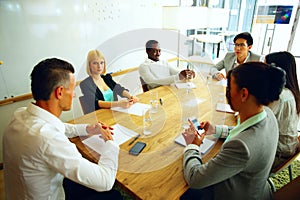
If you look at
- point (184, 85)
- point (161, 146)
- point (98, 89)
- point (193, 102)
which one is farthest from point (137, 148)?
point (184, 85)

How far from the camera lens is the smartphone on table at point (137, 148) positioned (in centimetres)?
108

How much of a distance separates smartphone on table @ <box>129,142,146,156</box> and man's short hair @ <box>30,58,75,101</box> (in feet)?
1.70

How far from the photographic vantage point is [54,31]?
2.16m

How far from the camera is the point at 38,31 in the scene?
6.71 feet

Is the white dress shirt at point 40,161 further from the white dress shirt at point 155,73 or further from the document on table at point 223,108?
the white dress shirt at point 155,73

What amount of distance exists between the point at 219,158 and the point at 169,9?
2.47 m

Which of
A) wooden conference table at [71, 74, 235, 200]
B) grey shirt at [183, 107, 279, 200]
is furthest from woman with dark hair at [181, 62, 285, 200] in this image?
wooden conference table at [71, 74, 235, 200]

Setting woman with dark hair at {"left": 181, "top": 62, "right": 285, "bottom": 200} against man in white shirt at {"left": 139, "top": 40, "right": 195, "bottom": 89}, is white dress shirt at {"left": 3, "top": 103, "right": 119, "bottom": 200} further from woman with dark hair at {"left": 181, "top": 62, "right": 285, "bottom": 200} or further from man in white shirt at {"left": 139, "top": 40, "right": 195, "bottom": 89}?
man in white shirt at {"left": 139, "top": 40, "right": 195, "bottom": 89}

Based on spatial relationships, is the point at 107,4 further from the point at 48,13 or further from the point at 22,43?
the point at 22,43

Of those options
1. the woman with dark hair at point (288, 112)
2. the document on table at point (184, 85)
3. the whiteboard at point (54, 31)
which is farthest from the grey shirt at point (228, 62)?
the whiteboard at point (54, 31)

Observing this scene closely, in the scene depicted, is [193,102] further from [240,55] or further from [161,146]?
[240,55]

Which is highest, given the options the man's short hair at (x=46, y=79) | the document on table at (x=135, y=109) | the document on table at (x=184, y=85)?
the man's short hair at (x=46, y=79)

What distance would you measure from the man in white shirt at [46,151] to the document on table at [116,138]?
22 cm

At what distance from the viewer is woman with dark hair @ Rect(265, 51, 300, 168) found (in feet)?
4.07
